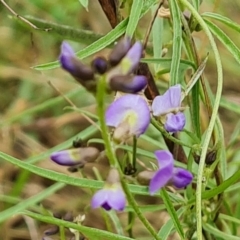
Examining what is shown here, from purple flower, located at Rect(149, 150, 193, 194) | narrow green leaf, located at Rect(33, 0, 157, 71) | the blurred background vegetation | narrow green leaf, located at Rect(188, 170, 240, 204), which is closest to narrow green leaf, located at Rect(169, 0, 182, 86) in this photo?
narrow green leaf, located at Rect(33, 0, 157, 71)

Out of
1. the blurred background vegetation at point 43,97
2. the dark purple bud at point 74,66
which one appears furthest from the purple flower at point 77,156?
the blurred background vegetation at point 43,97

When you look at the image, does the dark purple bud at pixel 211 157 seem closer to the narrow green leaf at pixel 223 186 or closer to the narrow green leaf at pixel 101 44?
the narrow green leaf at pixel 223 186

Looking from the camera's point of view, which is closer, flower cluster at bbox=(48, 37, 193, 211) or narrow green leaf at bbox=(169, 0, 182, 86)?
flower cluster at bbox=(48, 37, 193, 211)

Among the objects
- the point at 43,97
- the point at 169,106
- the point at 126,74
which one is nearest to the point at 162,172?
the point at 126,74

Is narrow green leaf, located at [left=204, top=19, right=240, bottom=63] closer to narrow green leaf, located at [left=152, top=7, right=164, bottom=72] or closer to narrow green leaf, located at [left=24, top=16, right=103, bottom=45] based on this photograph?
narrow green leaf, located at [left=152, top=7, right=164, bottom=72]

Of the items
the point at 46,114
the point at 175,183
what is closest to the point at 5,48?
the point at 46,114

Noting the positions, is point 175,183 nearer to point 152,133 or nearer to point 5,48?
point 152,133

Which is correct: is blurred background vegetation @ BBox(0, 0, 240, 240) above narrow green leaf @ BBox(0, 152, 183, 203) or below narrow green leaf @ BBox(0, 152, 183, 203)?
below
